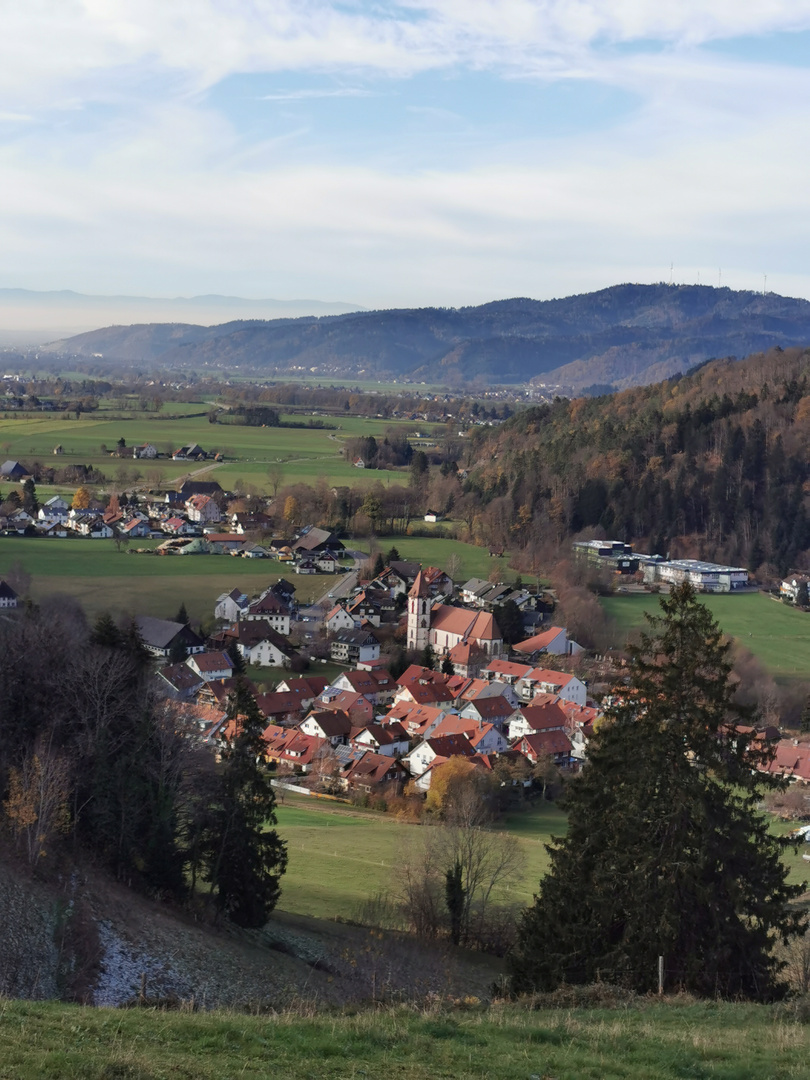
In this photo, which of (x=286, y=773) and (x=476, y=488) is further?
(x=476, y=488)

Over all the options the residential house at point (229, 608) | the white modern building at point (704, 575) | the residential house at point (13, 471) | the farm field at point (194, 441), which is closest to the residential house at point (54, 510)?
the residential house at point (13, 471)

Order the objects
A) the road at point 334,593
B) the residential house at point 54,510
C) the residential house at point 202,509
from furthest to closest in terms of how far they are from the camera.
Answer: the residential house at point 202,509, the residential house at point 54,510, the road at point 334,593

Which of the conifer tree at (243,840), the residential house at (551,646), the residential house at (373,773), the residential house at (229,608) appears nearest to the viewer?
the conifer tree at (243,840)

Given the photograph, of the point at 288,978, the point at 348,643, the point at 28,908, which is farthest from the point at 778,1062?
the point at 348,643

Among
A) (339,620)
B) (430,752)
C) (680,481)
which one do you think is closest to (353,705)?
(430,752)

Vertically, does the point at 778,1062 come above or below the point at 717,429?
below

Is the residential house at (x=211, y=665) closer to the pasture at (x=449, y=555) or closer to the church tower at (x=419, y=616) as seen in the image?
the church tower at (x=419, y=616)

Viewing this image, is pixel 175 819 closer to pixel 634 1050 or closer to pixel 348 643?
pixel 634 1050
